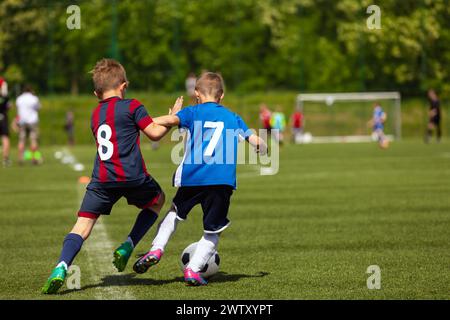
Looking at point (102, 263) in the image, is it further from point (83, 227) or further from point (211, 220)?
point (211, 220)

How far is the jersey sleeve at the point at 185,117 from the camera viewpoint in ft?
24.0

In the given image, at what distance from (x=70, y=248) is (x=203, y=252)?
104 cm

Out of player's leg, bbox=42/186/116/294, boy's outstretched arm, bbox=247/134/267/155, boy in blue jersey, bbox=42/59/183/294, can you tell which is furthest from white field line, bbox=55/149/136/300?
boy's outstretched arm, bbox=247/134/267/155

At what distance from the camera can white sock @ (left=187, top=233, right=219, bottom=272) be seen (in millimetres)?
7323

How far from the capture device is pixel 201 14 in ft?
176

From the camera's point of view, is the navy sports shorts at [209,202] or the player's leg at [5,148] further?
the player's leg at [5,148]

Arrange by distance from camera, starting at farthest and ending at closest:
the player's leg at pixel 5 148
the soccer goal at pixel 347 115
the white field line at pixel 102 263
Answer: the soccer goal at pixel 347 115 < the player's leg at pixel 5 148 < the white field line at pixel 102 263

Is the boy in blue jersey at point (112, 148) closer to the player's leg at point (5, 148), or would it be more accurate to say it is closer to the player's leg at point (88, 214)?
the player's leg at point (88, 214)

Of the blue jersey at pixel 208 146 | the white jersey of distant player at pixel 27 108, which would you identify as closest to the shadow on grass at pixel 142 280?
the blue jersey at pixel 208 146

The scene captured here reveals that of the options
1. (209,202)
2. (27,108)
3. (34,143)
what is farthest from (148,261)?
(27,108)

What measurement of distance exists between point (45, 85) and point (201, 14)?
1112 cm

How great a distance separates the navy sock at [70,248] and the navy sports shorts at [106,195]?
214 millimetres

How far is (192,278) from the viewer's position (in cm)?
722
